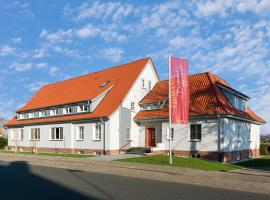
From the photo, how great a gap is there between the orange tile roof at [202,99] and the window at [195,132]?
3.58 feet

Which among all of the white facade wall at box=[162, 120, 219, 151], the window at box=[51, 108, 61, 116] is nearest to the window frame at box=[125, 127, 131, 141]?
the white facade wall at box=[162, 120, 219, 151]

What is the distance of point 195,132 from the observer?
90.8 feet

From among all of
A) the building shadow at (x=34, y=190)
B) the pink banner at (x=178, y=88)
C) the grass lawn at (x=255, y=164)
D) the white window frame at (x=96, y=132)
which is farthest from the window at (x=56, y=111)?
the building shadow at (x=34, y=190)

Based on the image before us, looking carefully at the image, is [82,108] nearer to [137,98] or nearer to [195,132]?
[137,98]

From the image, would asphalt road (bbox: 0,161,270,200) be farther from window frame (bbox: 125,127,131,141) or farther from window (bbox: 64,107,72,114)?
window (bbox: 64,107,72,114)

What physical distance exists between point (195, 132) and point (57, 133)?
16227 millimetres

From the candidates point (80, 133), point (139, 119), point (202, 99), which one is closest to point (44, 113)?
point (80, 133)

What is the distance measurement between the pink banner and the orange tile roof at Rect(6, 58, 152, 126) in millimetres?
8915

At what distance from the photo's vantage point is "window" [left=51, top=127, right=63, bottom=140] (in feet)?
118

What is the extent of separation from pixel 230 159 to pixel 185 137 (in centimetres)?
402

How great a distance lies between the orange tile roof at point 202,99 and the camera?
2695 centimetres

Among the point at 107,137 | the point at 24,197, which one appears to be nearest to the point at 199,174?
the point at 24,197

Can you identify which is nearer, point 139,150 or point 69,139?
point 139,150

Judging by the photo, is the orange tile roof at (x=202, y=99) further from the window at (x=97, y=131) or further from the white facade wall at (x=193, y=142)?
the window at (x=97, y=131)
